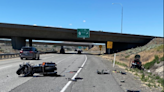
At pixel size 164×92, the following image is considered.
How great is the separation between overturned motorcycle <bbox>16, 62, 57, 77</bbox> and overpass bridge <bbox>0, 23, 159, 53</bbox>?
39176 mm

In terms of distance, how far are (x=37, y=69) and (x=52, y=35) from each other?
41.2 metres

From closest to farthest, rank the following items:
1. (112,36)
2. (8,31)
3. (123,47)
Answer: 1. (8,31)
2. (112,36)
3. (123,47)

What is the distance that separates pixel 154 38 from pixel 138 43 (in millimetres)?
5387

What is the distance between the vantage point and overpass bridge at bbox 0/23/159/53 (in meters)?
47.4

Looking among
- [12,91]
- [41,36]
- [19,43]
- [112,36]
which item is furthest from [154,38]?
[12,91]

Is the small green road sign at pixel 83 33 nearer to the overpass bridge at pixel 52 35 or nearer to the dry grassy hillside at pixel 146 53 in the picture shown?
the overpass bridge at pixel 52 35

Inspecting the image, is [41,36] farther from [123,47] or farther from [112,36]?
[123,47]

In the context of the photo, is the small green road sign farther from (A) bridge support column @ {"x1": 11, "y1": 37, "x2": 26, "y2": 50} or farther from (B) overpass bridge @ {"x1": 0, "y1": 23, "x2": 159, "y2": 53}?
(A) bridge support column @ {"x1": 11, "y1": 37, "x2": 26, "y2": 50}

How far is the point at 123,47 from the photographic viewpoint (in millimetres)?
59094

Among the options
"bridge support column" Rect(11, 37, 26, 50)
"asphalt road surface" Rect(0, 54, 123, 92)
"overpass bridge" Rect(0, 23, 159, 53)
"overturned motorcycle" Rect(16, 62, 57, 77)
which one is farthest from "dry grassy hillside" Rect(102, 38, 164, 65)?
"bridge support column" Rect(11, 37, 26, 50)

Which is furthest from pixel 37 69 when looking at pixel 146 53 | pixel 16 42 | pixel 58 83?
pixel 16 42

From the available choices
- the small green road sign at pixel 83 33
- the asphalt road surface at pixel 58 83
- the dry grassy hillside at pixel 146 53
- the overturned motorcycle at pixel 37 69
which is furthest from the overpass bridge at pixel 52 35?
the overturned motorcycle at pixel 37 69

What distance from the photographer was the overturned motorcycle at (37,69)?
1017 centimetres

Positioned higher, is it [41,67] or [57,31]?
[57,31]
